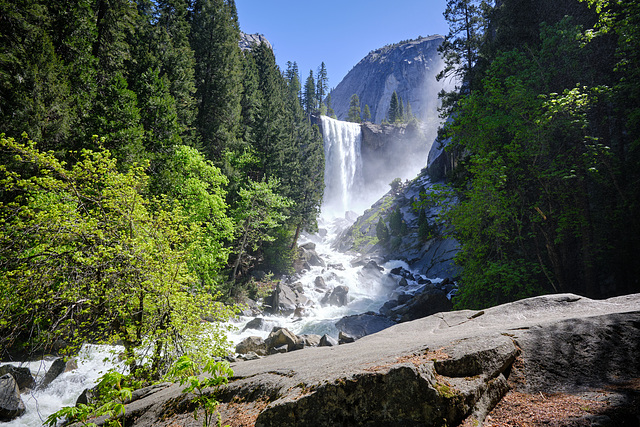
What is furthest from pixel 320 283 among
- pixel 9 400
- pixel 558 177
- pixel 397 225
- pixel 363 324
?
pixel 9 400

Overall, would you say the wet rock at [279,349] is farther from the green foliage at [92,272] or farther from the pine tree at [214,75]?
the pine tree at [214,75]

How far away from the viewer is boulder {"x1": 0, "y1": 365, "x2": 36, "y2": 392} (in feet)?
26.6

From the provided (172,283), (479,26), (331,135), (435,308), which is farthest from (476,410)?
(331,135)

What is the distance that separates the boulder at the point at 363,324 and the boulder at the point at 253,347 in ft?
16.5

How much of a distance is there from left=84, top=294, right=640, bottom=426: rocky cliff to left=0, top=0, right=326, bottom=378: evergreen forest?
300 cm

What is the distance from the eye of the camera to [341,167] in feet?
218

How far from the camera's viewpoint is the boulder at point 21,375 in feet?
26.6

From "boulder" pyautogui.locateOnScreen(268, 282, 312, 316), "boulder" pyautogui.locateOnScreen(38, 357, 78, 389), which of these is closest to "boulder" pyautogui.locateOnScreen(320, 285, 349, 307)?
"boulder" pyautogui.locateOnScreen(268, 282, 312, 316)

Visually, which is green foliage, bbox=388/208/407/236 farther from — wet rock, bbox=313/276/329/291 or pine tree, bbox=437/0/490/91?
pine tree, bbox=437/0/490/91

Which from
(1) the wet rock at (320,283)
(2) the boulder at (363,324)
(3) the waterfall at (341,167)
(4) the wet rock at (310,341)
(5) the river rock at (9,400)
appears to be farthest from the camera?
(3) the waterfall at (341,167)

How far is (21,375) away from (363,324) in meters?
13.7

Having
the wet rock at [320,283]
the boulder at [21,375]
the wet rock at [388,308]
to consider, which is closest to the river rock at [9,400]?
the boulder at [21,375]

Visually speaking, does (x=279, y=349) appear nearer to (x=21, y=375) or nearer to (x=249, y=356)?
(x=249, y=356)

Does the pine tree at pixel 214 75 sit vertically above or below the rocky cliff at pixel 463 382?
above
